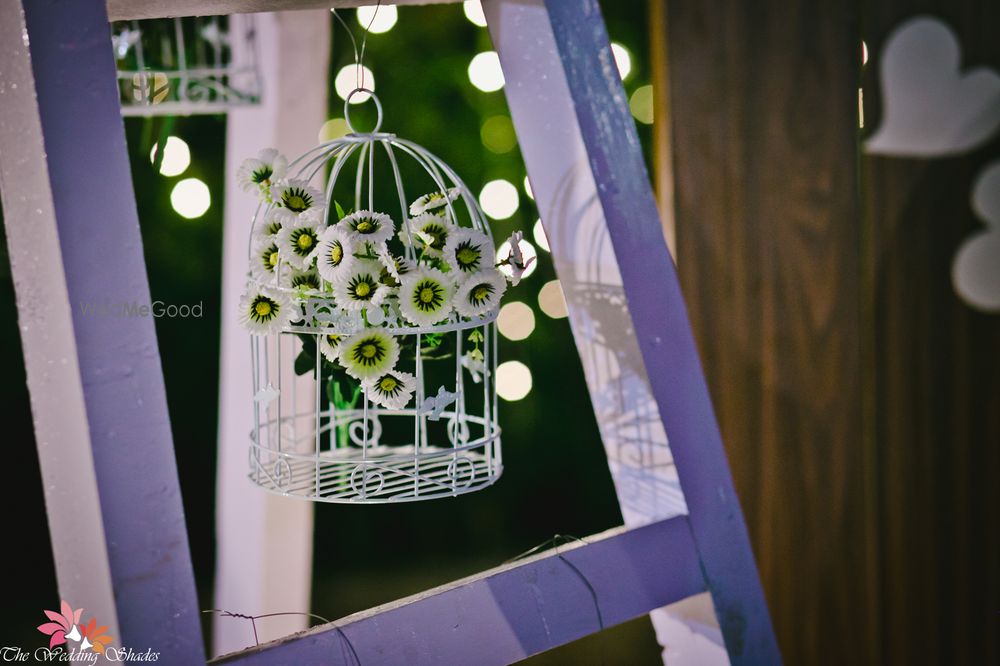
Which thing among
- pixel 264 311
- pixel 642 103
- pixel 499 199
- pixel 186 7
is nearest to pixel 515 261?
pixel 264 311

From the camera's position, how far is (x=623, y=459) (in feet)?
3.33

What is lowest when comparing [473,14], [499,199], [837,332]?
[837,332]

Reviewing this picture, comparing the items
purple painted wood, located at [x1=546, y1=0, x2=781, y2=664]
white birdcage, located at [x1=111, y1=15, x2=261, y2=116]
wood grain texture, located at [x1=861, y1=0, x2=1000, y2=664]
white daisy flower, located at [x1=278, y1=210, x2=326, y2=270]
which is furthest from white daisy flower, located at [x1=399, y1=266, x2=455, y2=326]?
wood grain texture, located at [x1=861, y1=0, x2=1000, y2=664]

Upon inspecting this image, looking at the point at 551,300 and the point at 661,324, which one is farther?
the point at 551,300

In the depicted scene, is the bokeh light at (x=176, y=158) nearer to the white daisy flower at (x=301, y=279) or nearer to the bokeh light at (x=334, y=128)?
the bokeh light at (x=334, y=128)

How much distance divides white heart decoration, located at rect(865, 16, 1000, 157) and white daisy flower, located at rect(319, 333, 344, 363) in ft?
4.12

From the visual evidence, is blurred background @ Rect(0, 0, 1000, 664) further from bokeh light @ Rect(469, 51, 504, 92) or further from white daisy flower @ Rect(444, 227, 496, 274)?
white daisy flower @ Rect(444, 227, 496, 274)

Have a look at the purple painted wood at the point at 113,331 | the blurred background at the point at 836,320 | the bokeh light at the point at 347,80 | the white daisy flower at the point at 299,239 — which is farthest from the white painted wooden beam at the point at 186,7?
the bokeh light at the point at 347,80

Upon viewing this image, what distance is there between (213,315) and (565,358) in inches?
38.5

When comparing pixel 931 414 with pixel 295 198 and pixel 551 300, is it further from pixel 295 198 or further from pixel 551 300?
pixel 295 198

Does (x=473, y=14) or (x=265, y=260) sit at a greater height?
(x=473, y=14)

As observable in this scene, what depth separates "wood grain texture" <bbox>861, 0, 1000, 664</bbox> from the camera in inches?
61.1

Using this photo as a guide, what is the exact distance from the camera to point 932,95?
152cm

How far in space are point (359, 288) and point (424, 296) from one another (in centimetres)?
7
